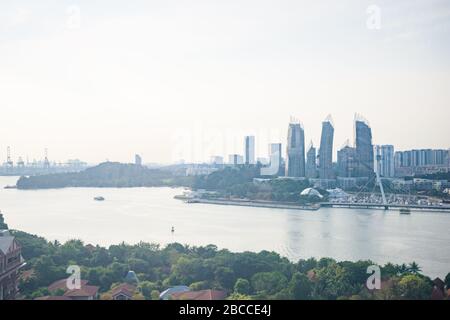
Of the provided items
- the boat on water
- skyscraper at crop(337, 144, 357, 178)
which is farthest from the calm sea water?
skyscraper at crop(337, 144, 357, 178)

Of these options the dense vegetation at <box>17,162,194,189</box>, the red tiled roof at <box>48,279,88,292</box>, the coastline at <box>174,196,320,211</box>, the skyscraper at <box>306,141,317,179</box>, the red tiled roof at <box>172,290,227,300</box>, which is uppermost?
the skyscraper at <box>306,141,317,179</box>

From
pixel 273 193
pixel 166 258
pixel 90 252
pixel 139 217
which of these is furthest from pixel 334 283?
pixel 273 193

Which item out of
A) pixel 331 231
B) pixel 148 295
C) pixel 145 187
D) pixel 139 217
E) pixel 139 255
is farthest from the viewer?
pixel 145 187

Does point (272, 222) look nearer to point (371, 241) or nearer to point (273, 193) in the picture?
point (371, 241)

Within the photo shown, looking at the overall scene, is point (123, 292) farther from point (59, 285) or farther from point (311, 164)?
point (311, 164)

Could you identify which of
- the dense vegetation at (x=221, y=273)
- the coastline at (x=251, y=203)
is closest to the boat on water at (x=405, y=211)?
the coastline at (x=251, y=203)

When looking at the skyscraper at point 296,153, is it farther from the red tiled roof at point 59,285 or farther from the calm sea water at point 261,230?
the red tiled roof at point 59,285

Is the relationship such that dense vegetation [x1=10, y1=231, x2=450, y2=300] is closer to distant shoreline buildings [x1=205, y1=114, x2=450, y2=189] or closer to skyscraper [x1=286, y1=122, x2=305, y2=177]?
distant shoreline buildings [x1=205, y1=114, x2=450, y2=189]
